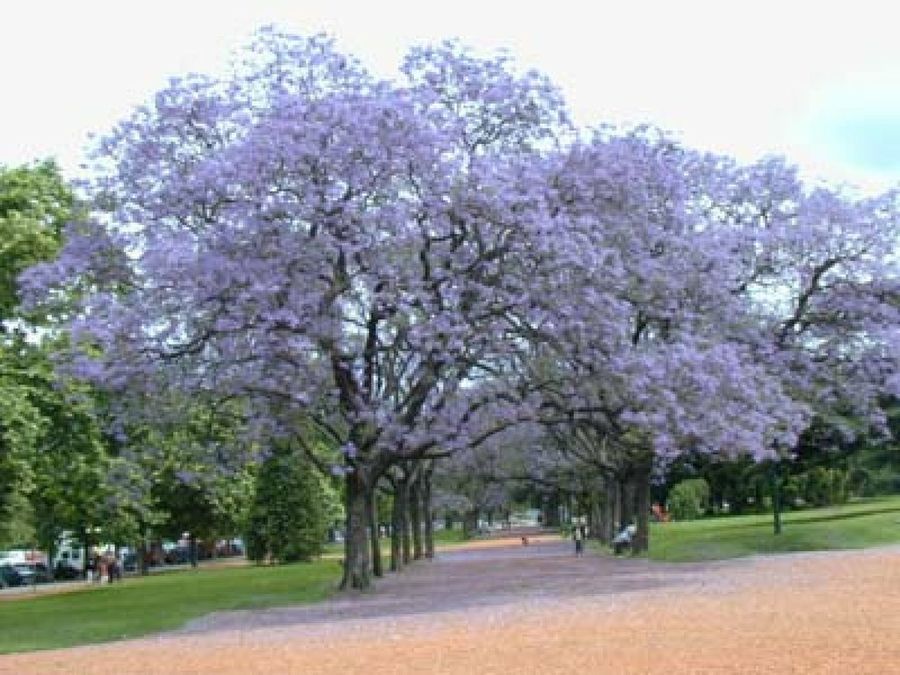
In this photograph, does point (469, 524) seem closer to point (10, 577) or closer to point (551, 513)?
point (551, 513)

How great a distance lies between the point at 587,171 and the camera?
2416cm

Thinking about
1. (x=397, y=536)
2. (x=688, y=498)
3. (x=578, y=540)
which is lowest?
(x=578, y=540)

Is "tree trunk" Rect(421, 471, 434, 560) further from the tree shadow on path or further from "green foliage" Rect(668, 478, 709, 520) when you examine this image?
"green foliage" Rect(668, 478, 709, 520)

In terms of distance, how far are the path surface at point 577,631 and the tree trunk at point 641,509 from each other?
10.9 m

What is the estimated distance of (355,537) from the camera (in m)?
27.0

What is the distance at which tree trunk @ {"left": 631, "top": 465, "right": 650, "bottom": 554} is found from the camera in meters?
36.4

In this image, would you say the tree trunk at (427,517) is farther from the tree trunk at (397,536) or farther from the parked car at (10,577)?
the parked car at (10,577)

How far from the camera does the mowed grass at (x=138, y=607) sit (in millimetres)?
20922

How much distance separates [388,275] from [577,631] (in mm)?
10220

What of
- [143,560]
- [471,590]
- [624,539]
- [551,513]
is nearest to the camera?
[471,590]

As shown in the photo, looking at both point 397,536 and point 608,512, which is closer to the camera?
point 397,536

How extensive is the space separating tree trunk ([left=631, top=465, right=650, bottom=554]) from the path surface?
1092cm

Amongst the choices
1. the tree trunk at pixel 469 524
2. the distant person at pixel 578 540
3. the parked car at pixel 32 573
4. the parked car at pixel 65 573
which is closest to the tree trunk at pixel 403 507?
the distant person at pixel 578 540

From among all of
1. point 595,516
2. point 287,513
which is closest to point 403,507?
point 287,513
